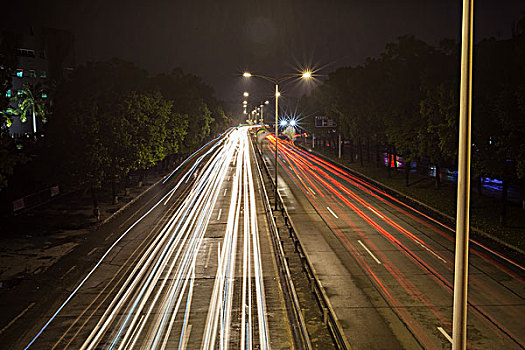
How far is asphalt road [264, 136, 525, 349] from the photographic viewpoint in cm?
1428

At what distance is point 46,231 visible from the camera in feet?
94.2

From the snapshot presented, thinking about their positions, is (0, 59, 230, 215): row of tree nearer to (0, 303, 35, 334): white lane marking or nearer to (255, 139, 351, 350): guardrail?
(0, 303, 35, 334): white lane marking

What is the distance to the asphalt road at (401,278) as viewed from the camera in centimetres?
1428

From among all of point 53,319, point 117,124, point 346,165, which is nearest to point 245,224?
point 117,124

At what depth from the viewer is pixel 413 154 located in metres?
40.0

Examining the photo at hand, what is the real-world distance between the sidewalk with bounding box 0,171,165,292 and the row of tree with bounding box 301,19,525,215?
82.8 ft

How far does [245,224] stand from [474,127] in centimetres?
1608

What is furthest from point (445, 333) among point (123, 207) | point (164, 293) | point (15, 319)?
point (123, 207)

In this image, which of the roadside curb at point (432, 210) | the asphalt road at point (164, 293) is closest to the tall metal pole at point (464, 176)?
the asphalt road at point (164, 293)

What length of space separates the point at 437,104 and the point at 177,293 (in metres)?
25.8

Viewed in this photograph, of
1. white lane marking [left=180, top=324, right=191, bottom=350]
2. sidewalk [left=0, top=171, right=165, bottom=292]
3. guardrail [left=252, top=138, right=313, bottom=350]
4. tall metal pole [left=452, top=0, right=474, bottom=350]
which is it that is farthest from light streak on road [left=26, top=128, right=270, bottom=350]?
tall metal pole [left=452, top=0, right=474, bottom=350]

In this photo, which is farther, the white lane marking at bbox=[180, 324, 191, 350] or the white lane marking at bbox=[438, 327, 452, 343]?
the white lane marking at bbox=[438, 327, 452, 343]

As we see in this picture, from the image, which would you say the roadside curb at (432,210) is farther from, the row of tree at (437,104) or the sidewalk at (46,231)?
the sidewalk at (46,231)

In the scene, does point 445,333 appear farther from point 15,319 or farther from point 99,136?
point 99,136
